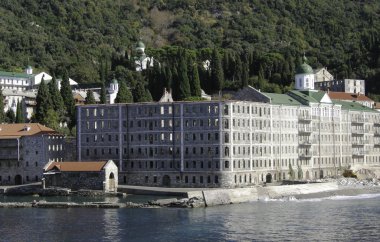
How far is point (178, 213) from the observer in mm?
83562

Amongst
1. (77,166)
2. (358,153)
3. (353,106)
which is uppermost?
(353,106)

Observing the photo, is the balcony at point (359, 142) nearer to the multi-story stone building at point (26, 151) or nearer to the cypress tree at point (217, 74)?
the cypress tree at point (217, 74)

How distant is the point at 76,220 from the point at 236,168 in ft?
97.8

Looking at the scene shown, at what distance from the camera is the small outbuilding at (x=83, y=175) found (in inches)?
4112

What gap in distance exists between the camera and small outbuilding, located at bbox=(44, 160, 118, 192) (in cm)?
10444

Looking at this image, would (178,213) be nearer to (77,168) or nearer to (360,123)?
(77,168)

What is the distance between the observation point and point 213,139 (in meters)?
104

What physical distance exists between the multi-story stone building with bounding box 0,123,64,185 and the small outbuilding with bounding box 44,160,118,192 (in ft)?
19.3

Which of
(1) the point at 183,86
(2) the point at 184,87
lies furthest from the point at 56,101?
(2) the point at 184,87

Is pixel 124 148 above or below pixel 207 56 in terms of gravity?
below

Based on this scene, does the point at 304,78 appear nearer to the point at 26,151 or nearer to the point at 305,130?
the point at 305,130

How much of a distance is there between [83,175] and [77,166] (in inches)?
74.4

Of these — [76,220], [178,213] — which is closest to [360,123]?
[178,213]

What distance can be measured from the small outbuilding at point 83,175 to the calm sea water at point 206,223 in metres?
15.8
